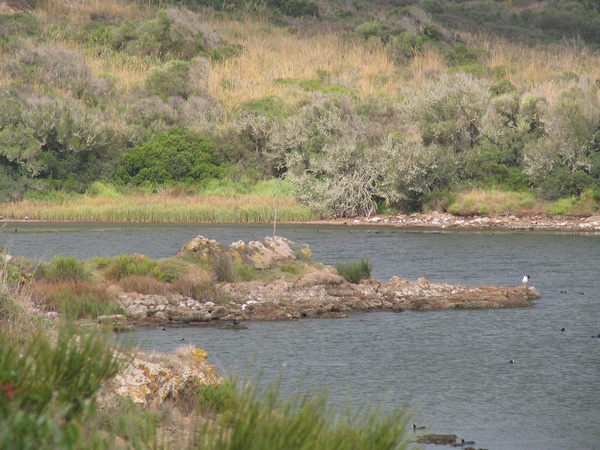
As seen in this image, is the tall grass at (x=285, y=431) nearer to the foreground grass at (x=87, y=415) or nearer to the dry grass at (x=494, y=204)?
the foreground grass at (x=87, y=415)

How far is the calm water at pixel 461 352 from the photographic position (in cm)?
1667

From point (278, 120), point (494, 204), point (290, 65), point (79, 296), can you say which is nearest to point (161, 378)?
point (79, 296)

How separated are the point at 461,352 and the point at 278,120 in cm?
3830

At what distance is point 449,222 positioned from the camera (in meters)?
49.8

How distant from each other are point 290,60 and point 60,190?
22.2 metres

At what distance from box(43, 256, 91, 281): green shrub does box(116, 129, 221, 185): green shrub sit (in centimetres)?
2928

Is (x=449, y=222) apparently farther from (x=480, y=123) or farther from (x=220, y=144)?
(x=220, y=144)

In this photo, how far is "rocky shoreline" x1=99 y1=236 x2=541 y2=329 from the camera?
81.0 ft

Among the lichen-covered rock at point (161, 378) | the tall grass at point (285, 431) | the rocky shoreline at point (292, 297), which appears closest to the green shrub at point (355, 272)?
the rocky shoreline at point (292, 297)

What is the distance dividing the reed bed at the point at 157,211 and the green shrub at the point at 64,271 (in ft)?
82.5

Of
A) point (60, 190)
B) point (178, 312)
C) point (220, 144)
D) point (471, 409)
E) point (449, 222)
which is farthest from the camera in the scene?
point (220, 144)

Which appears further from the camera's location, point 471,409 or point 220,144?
point 220,144

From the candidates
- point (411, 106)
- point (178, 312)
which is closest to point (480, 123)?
point (411, 106)

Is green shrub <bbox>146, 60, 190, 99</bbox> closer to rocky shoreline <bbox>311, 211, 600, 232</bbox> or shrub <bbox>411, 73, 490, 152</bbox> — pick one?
shrub <bbox>411, 73, 490, 152</bbox>
